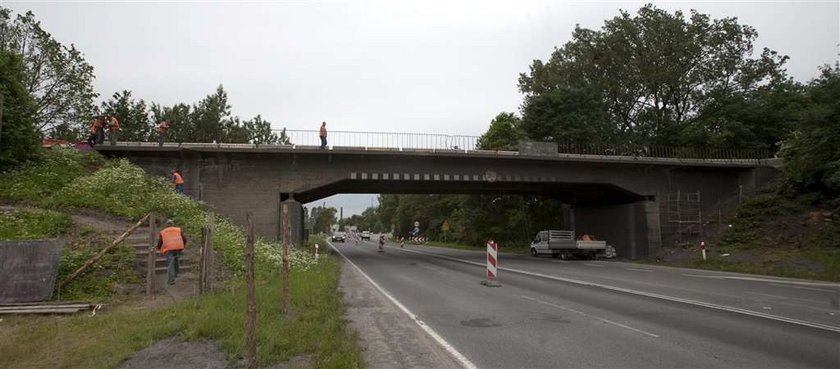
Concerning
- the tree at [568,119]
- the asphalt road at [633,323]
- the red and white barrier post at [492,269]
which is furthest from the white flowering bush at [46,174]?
the tree at [568,119]

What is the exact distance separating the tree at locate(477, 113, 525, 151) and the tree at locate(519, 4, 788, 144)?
194 centimetres

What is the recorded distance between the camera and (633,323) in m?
8.77

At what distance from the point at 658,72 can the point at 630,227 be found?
1707cm

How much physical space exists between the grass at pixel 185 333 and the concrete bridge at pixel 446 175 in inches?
689

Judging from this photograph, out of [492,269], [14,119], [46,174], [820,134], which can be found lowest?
[492,269]

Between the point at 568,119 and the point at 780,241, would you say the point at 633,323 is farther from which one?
the point at 568,119

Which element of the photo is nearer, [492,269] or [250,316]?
[250,316]

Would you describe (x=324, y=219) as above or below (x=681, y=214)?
above

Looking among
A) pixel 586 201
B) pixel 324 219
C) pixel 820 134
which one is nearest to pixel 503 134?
pixel 586 201

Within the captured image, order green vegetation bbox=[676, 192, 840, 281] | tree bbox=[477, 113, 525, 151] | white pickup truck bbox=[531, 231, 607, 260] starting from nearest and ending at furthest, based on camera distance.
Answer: green vegetation bbox=[676, 192, 840, 281], white pickup truck bbox=[531, 231, 607, 260], tree bbox=[477, 113, 525, 151]

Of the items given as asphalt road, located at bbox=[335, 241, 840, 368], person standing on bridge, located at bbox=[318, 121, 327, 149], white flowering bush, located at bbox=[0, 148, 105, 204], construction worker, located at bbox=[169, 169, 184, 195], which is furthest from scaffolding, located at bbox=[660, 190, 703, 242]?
white flowering bush, located at bbox=[0, 148, 105, 204]

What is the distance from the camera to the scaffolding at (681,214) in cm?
3203

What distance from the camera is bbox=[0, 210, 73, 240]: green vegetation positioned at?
47.3 feet

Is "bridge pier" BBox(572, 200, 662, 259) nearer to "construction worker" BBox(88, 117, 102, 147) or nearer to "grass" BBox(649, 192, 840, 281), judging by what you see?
"grass" BBox(649, 192, 840, 281)
